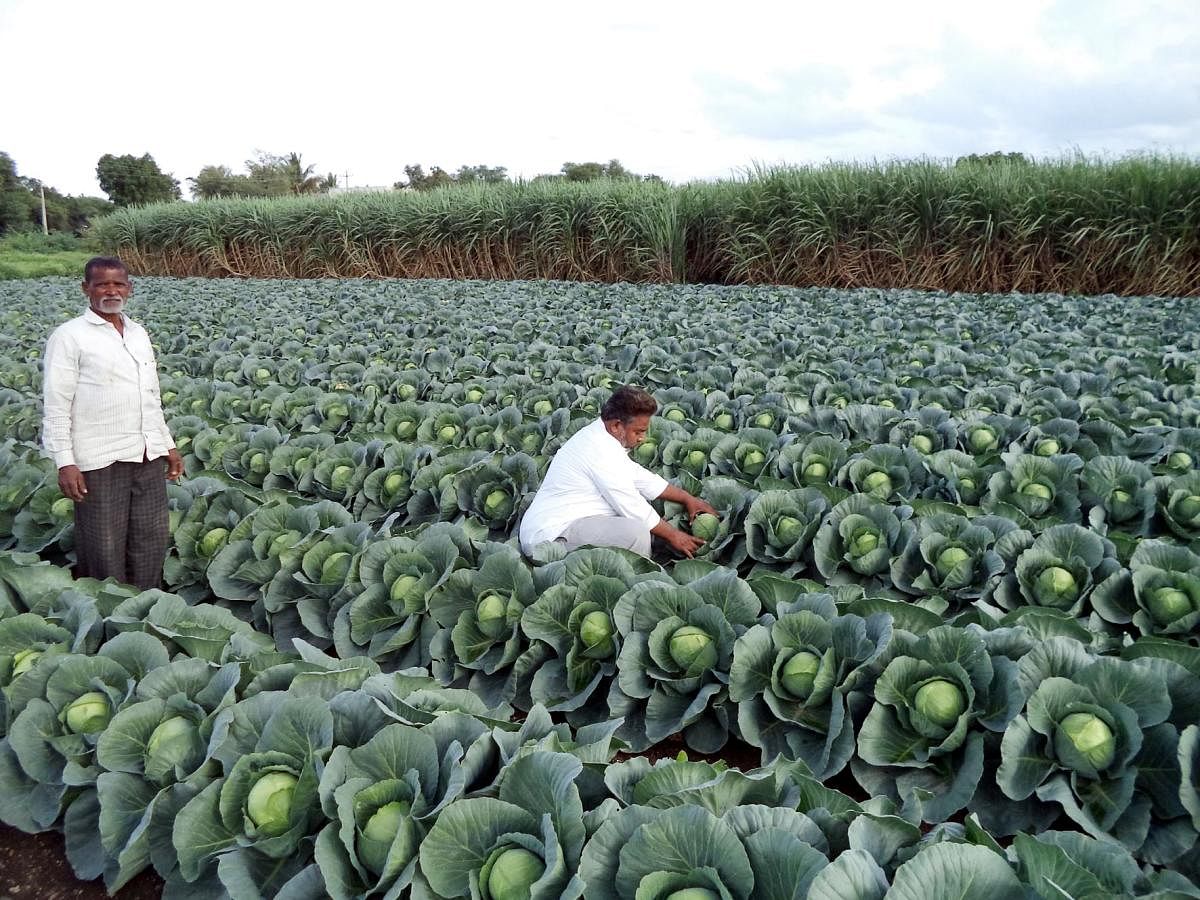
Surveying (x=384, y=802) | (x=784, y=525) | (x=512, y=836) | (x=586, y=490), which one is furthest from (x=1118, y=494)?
(x=384, y=802)

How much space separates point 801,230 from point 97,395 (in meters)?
→ 12.7

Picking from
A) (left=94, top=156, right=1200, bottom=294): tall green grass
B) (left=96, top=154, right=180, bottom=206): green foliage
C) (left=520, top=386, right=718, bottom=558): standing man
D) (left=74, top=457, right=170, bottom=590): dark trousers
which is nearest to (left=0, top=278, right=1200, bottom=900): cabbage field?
→ (left=74, top=457, right=170, bottom=590): dark trousers

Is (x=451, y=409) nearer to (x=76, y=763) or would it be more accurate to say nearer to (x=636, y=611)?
(x=636, y=611)

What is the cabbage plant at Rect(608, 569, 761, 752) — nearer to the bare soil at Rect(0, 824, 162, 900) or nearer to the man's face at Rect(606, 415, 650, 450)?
the man's face at Rect(606, 415, 650, 450)

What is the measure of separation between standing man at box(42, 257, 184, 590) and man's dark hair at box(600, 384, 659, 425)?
1936 millimetres

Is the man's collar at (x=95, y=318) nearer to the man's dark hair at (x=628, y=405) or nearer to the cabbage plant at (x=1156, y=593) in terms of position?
the man's dark hair at (x=628, y=405)

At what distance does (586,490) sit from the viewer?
3504 mm

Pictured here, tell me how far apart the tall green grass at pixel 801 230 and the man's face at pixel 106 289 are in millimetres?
12441

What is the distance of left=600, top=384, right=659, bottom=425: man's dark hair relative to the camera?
3.46 m

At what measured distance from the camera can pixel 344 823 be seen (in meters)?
1.65

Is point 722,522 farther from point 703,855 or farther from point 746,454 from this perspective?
point 703,855

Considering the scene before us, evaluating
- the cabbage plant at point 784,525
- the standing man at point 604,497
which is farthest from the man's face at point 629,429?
the cabbage plant at point 784,525

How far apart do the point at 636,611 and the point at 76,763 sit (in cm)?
155

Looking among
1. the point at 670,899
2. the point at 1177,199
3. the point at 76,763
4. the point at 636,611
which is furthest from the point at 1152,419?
the point at 1177,199
